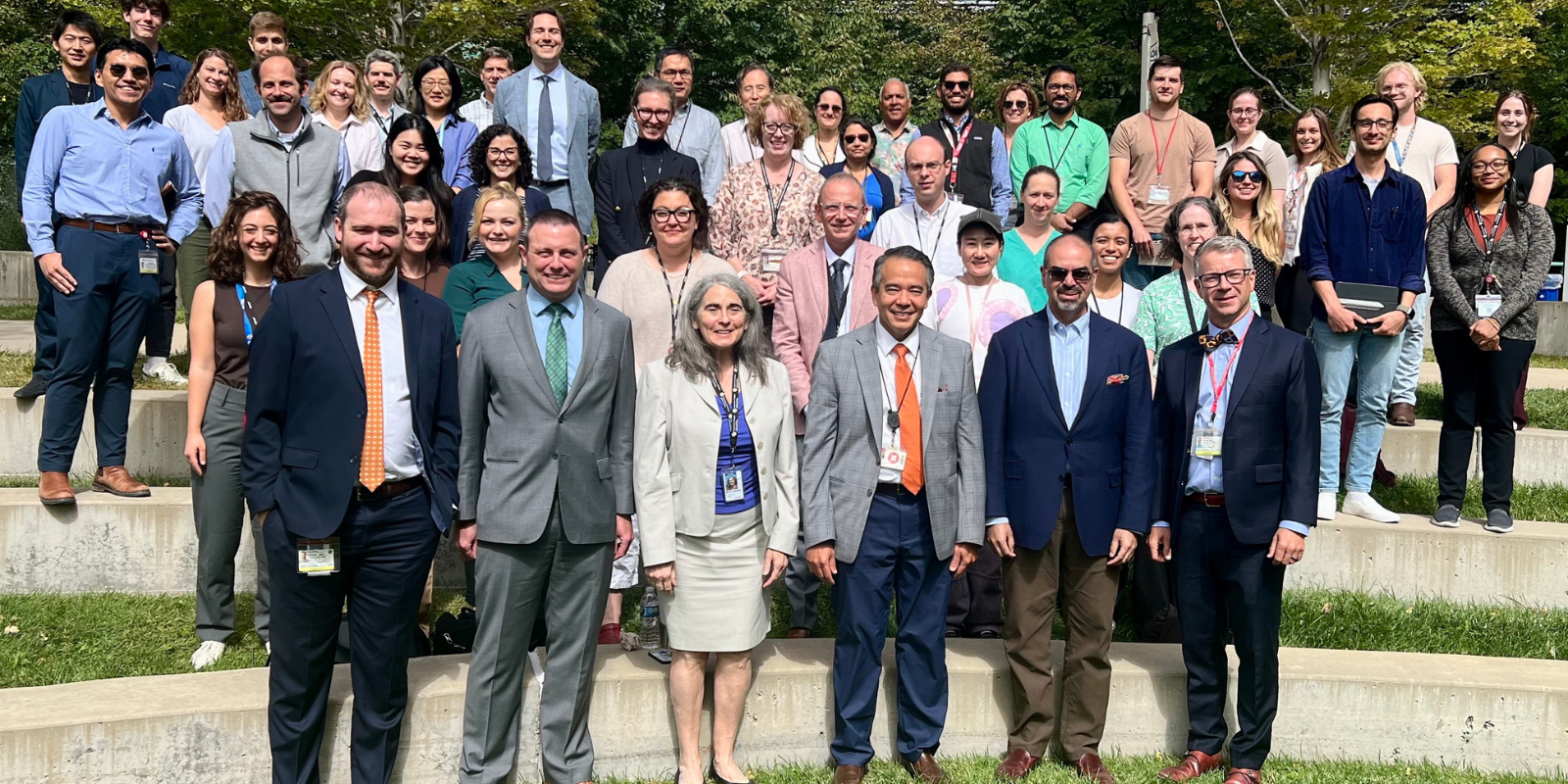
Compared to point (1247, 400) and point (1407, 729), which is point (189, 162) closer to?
point (1247, 400)

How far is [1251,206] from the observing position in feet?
22.6

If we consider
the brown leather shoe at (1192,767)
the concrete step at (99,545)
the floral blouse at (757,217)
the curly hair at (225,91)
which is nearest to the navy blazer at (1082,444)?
the brown leather shoe at (1192,767)

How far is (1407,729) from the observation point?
18.1 ft

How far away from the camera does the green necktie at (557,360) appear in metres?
4.77

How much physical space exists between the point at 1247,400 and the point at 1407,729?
179 cm

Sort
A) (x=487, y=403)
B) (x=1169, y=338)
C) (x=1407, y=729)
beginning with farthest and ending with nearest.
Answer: (x=1169, y=338), (x=1407, y=729), (x=487, y=403)

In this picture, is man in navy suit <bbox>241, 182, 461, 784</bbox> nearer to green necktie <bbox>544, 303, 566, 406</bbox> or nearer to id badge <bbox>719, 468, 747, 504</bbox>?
green necktie <bbox>544, 303, 566, 406</bbox>

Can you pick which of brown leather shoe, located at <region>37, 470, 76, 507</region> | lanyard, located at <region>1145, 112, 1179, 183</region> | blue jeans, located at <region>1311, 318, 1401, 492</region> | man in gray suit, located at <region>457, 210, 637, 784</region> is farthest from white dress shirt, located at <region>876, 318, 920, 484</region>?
brown leather shoe, located at <region>37, 470, 76, 507</region>

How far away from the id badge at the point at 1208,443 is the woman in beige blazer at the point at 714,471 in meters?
1.61

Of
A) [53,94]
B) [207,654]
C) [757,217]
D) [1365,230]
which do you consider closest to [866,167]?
[757,217]

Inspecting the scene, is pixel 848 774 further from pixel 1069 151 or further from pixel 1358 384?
pixel 1069 151

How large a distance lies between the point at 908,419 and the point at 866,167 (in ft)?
10.0

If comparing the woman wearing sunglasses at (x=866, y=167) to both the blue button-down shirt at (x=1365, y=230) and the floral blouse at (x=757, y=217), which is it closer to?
the floral blouse at (x=757, y=217)

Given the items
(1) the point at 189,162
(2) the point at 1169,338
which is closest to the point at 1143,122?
(2) the point at 1169,338
